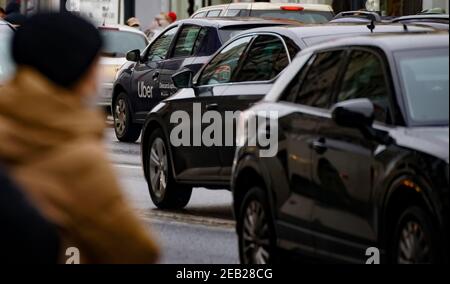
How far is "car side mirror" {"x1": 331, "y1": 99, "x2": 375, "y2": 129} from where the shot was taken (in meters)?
8.48

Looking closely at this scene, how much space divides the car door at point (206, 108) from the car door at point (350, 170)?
177 inches

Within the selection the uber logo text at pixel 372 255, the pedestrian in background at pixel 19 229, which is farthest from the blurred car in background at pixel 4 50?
the pedestrian in background at pixel 19 229

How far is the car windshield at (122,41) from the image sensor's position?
97.3 feet

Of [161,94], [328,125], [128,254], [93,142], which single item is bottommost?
[161,94]

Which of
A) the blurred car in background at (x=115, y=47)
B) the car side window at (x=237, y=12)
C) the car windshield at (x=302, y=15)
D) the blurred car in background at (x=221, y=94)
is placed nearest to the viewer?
the blurred car in background at (x=221, y=94)

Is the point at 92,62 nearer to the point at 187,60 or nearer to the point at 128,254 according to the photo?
the point at 128,254

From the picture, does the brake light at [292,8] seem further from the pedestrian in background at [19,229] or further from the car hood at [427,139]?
the pedestrian in background at [19,229]

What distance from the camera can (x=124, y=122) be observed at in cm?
2414

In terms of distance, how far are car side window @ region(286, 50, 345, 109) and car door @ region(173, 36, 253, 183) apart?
3723 millimetres

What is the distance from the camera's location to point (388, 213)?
320 inches

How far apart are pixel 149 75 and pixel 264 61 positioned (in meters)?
8.64

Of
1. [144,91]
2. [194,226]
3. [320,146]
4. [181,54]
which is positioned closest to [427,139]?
[320,146]
